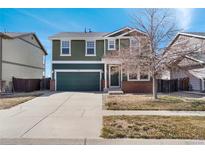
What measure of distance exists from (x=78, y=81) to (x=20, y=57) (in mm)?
7545

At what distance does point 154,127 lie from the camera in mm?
7809

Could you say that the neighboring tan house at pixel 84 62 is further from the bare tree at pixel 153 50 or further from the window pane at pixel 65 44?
the bare tree at pixel 153 50

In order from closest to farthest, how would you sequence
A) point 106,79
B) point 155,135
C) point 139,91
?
1. point 155,135
2. point 139,91
3. point 106,79

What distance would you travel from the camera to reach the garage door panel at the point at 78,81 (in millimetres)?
23562

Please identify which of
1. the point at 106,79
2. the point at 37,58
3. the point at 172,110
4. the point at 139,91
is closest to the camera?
the point at 172,110

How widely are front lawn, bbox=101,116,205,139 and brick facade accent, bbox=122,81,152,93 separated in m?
11.3

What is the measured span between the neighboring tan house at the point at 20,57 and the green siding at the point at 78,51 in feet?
14.2

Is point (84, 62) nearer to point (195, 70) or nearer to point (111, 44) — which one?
point (111, 44)

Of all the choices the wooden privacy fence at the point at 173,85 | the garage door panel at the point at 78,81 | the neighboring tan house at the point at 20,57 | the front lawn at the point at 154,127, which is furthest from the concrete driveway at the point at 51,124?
the garage door panel at the point at 78,81

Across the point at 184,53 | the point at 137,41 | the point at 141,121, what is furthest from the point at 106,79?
the point at 141,121

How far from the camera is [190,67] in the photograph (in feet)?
69.7

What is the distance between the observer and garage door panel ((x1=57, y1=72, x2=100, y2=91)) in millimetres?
23562

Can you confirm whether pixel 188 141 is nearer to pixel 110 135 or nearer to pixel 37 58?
pixel 110 135

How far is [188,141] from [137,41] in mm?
9912
